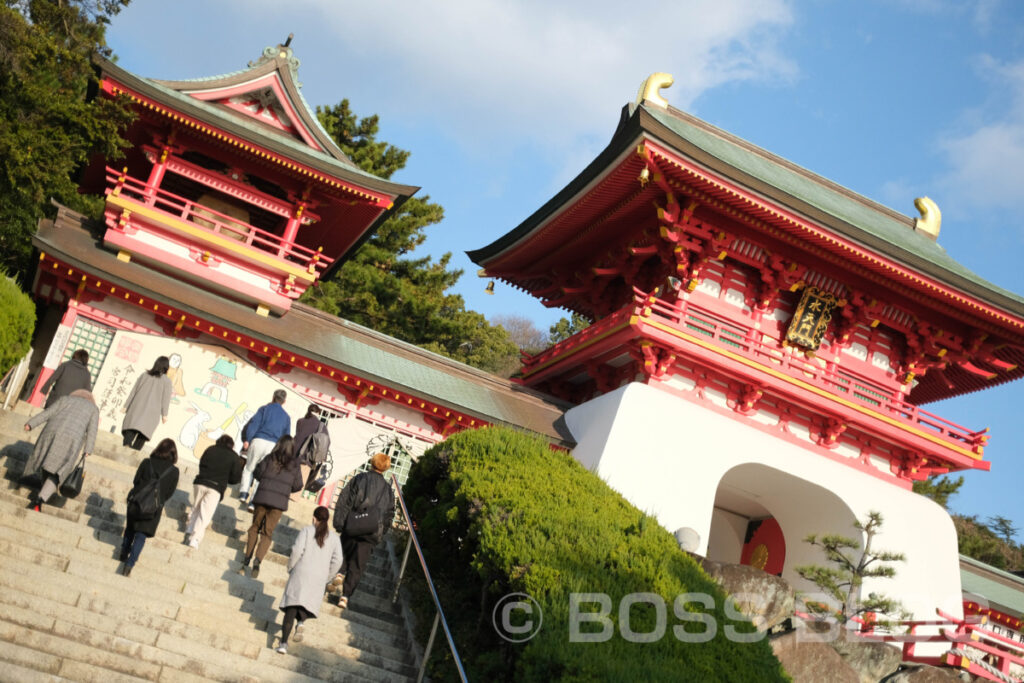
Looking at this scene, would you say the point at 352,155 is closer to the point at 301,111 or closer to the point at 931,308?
the point at 301,111

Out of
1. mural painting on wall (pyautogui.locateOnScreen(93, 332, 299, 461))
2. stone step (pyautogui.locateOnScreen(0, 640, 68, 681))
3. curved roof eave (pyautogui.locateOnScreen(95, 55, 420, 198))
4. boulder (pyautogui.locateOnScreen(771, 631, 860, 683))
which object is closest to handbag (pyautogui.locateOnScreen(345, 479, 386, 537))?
stone step (pyautogui.locateOnScreen(0, 640, 68, 681))

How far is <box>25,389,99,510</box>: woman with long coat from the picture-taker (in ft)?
30.5

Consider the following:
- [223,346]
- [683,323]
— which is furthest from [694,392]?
[223,346]

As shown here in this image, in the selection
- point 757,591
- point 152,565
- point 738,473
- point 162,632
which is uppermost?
point 738,473

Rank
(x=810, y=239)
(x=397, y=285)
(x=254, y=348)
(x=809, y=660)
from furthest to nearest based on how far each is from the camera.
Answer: (x=397, y=285) < (x=810, y=239) < (x=254, y=348) < (x=809, y=660)

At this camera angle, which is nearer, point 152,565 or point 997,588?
point 152,565

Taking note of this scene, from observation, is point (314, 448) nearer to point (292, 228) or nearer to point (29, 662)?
point (29, 662)

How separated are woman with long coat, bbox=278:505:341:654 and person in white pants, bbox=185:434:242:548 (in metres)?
1.68

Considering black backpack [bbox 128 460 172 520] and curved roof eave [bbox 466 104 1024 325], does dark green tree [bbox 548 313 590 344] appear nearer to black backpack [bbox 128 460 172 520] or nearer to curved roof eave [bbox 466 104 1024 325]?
curved roof eave [bbox 466 104 1024 325]

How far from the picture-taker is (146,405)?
12.0 m

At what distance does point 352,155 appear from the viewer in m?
31.9

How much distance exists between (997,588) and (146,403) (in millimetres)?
20190

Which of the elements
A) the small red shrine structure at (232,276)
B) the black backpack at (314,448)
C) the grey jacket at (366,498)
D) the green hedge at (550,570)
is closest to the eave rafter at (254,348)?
the small red shrine structure at (232,276)

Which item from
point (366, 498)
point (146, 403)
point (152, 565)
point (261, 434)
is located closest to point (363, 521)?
point (366, 498)
